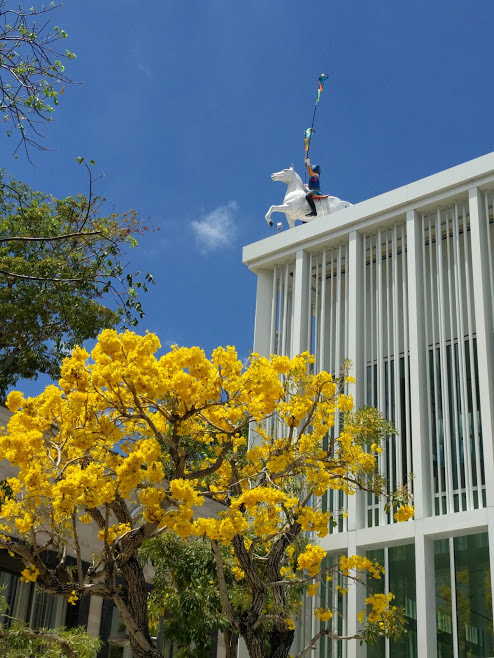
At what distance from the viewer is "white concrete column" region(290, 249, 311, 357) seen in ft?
55.1

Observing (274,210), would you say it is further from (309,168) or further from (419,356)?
(419,356)

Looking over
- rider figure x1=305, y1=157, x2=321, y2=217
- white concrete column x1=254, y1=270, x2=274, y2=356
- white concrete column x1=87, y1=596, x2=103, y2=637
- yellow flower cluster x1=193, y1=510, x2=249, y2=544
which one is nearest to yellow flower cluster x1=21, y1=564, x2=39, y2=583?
yellow flower cluster x1=193, y1=510, x2=249, y2=544

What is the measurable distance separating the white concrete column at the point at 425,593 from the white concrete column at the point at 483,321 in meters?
1.28

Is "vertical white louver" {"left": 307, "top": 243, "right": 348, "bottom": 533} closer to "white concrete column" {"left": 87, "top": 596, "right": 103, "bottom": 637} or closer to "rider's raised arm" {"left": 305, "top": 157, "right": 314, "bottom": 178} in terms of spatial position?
"rider's raised arm" {"left": 305, "top": 157, "right": 314, "bottom": 178}

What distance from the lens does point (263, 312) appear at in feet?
58.6

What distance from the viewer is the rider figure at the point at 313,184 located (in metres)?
18.6

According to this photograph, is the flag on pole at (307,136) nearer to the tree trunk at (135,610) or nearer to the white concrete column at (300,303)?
the white concrete column at (300,303)

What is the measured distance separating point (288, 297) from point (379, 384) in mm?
3416

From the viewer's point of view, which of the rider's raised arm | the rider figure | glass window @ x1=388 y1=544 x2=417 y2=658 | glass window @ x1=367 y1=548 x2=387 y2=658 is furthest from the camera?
the rider's raised arm

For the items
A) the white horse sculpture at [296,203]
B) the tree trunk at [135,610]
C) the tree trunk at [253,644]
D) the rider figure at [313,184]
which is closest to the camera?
the tree trunk at [135,610]

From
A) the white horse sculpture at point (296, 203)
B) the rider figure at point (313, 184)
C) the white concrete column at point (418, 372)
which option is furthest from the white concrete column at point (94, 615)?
the rider figure at point (313, 184)

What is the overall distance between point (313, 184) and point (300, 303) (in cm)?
383

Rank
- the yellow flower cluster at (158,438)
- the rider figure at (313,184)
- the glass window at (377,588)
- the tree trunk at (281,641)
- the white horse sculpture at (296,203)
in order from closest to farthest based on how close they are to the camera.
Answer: the yellow flower cluster at (158,438)
the tree trunk at (281,641)
the glass window at (377,588)
the white horse sculpture at (296,203)
the rider figure at (313,184)

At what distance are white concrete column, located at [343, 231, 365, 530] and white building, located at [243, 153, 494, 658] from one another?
1.1 inches
